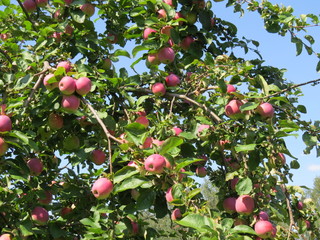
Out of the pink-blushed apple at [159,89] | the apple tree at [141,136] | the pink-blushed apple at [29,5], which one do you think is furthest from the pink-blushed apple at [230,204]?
the pink-blushed apple at [29,5]

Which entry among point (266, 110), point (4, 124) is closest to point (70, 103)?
point (4, 124)

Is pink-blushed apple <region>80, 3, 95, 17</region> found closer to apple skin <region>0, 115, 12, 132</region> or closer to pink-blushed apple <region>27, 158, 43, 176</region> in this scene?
pink-blushed apple <region>27, 158, 43, 176</region>

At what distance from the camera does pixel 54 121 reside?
2.27 m

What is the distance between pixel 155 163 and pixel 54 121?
3.03 ft

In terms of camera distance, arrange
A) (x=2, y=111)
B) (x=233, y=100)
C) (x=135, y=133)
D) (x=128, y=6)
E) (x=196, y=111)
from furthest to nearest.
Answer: (x=128, y=6), (x=196, y=111), (x=233, y=100), (x=2, y=111), (x=135, y=133)

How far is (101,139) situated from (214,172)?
38.2 inches

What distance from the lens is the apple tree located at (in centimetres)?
179

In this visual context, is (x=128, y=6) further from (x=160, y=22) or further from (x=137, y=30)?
(x=160, y=22)

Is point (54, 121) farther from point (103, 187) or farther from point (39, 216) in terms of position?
point (103, 187)

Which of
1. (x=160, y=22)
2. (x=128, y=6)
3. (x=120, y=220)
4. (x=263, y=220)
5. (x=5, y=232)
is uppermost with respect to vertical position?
(x=128, y=6)

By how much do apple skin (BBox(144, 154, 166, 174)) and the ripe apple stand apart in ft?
2.84

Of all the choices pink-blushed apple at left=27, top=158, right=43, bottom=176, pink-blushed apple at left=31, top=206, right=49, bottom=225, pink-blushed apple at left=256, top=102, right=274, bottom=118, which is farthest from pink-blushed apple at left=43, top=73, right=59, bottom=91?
pink-blushed apple at left=256, top=102, right=274, bottom=118

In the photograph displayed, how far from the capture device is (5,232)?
220 cm

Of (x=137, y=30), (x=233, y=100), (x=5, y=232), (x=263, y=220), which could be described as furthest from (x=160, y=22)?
(x=5, y=232)
